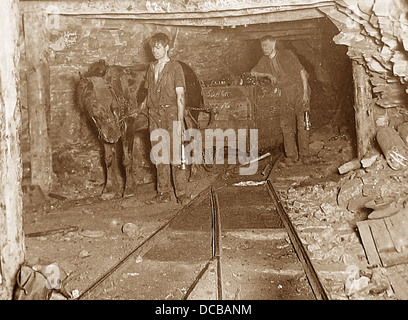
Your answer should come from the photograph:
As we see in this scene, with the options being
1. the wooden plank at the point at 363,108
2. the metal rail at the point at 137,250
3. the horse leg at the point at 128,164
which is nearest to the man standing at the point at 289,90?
the wooden plank at the point at 363,108

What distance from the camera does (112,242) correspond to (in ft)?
16.9

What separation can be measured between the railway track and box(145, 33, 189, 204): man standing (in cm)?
83

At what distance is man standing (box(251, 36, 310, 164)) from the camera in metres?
8.20

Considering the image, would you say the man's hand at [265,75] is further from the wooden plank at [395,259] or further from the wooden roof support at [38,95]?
the wooden plank at [395,259]

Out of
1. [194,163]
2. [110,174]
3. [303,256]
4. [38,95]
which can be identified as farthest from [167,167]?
[303,256]

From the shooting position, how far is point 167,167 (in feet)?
21.4

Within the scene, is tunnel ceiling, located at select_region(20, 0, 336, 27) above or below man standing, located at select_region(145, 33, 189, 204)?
above

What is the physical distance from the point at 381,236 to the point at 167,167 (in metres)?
3.31

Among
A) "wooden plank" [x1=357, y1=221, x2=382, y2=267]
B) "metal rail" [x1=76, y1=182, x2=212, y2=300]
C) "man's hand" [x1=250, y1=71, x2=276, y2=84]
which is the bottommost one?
"metal rail" [x1=76, y1=182, x2=212, y2=300]

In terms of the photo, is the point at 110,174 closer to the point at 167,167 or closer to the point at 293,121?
the point at 167,167

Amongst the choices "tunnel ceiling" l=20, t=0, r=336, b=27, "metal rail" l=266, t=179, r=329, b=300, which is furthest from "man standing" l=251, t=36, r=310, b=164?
"metal rail" l=266, t=179, r=329, b=300

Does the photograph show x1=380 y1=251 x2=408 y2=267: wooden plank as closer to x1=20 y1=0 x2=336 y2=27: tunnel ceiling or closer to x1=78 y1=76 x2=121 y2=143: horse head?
x1=20 y1=0 x2=336 y2=27: tunnel ceiling
